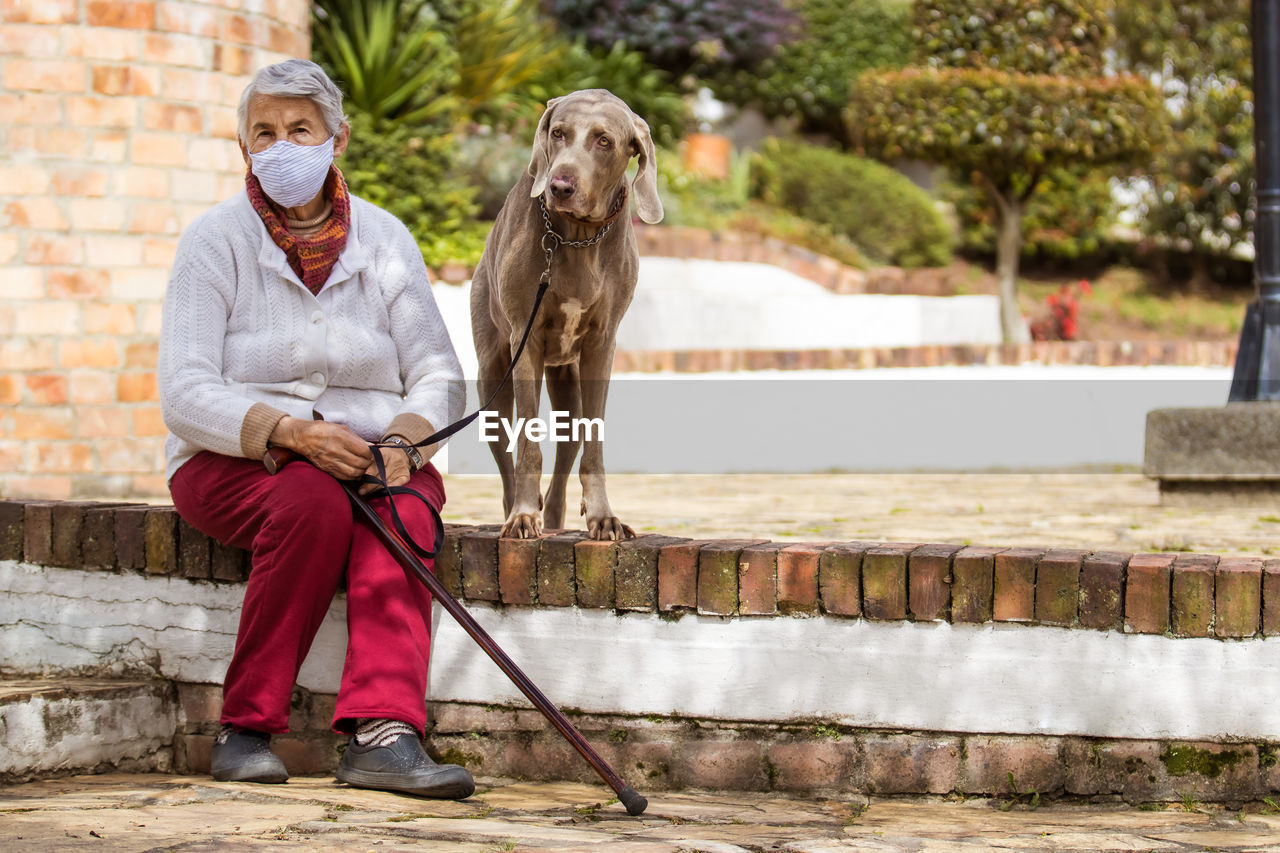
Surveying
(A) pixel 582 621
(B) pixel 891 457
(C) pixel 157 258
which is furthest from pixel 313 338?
(B) pixel 891 457

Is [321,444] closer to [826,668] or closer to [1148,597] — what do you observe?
[826,668]

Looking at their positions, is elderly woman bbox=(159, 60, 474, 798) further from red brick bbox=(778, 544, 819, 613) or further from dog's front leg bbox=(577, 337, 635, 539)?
red brick bbox=(778, 544, 819, 613)

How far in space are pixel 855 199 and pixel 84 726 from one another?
475 inches

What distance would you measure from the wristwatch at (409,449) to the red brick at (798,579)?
2.76 feet

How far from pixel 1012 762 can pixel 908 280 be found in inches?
369

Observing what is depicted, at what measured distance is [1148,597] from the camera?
9.34ft

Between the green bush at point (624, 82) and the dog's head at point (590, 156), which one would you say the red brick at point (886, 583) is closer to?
the dog's head at point (590, 156)

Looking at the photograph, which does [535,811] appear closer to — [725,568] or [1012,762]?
[725,568]

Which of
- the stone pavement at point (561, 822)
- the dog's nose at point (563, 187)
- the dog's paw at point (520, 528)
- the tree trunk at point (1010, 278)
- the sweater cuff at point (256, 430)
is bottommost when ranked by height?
the stone pavement at point (561, 822)

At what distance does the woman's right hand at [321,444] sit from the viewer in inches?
117

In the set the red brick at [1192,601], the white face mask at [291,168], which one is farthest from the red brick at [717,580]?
the white face mask at [291,168]

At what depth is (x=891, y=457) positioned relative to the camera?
25.2 feet

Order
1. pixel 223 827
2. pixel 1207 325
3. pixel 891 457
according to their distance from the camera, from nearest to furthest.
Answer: pixel 223 827
pixel 891 457
pixel 1207 325

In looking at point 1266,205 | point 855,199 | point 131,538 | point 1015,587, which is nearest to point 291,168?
point 131,538
